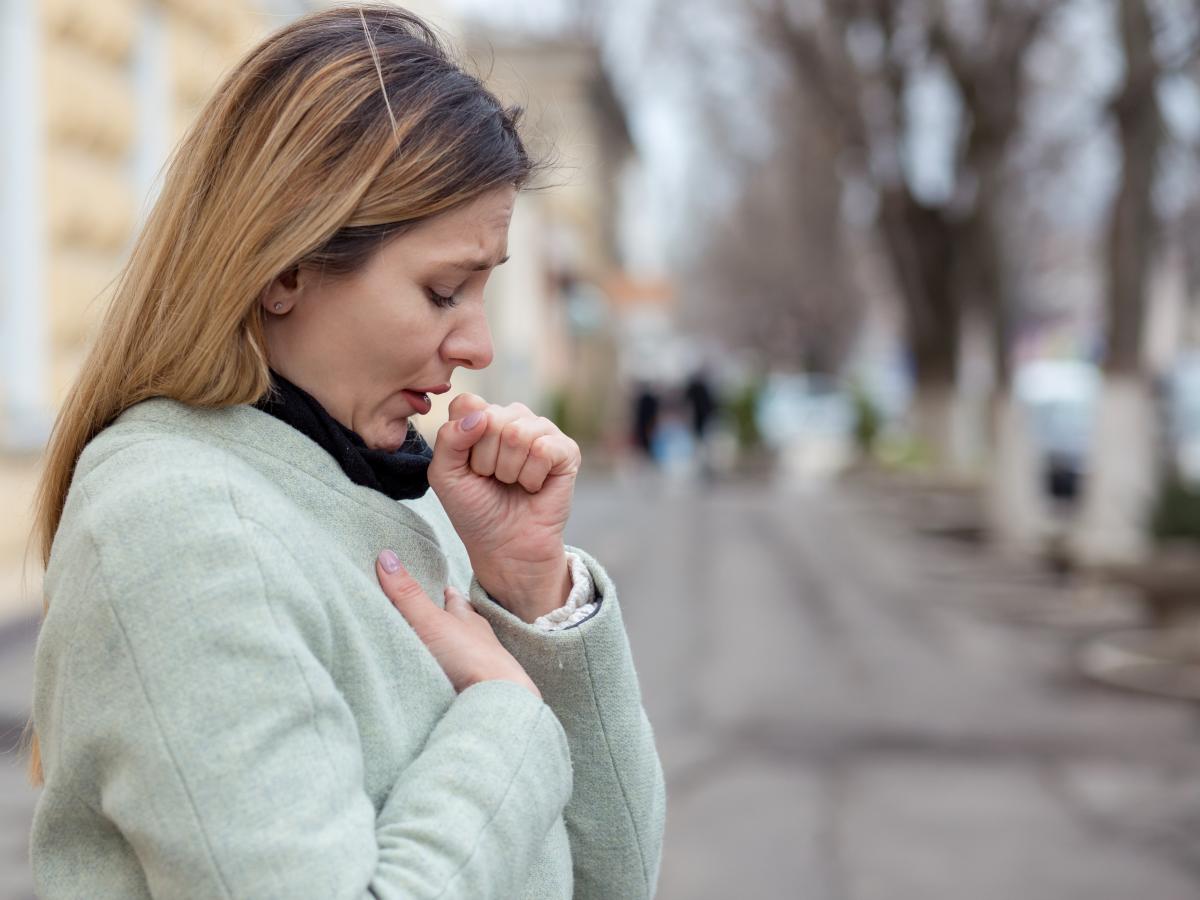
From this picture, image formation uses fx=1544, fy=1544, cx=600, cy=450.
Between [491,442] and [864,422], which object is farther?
[864,422]

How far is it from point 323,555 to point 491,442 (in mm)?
244

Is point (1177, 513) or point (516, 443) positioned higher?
point (516, 443)

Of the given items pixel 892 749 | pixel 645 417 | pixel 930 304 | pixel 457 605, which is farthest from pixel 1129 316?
pixel 645 417

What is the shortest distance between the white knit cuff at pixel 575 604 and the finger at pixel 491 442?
166mm

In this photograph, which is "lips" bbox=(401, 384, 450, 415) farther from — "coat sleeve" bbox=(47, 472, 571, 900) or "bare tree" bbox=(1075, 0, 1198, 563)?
"bare tree" bbox=(1075, 0, 1198, 563)

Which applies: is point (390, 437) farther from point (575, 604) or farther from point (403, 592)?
point (575, 604)

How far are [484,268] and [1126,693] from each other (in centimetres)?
808

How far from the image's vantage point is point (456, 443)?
1.56m

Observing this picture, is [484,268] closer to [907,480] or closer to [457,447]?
[457,447]

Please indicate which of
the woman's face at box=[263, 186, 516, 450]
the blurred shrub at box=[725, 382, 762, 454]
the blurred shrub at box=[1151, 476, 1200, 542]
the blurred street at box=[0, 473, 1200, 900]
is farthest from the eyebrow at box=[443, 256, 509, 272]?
the blurred shrub at box=[725, 382, 762, 454]

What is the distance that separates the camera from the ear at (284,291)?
4.72 feet

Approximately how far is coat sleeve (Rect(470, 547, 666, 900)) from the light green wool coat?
118 mm

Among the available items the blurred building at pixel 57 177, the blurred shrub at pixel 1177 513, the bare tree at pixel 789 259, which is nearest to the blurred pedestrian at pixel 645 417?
the bare tree at pixel 789 259

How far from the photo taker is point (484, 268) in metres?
1.52
